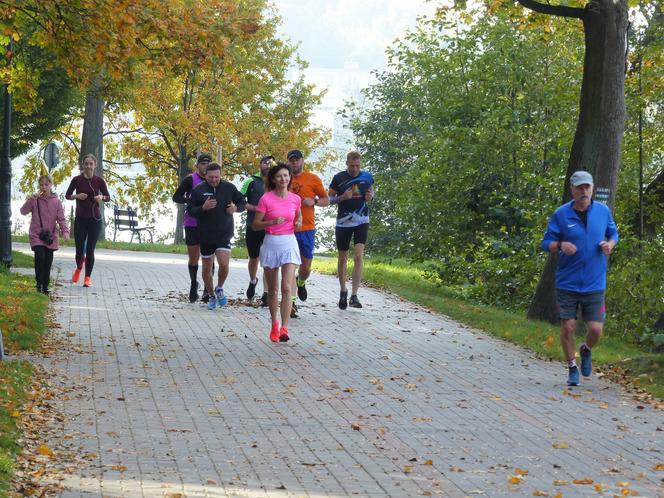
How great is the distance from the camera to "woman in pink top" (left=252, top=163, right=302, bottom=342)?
13.5 metres

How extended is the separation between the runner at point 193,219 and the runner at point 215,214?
40cm

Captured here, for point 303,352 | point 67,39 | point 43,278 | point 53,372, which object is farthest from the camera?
point 43,278

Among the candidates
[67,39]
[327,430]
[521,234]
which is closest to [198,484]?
[327,430]

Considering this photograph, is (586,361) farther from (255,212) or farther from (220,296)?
(220,296)

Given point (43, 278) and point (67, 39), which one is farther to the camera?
point (43, 278)

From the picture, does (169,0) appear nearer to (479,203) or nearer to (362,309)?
(362,309)

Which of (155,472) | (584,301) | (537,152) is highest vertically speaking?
(537,152)

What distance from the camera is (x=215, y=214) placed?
16594mm

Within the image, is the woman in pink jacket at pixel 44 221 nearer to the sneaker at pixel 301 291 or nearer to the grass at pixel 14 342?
the grass at pixel 14 342

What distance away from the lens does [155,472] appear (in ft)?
23.7

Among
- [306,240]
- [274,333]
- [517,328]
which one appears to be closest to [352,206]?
[306,240]

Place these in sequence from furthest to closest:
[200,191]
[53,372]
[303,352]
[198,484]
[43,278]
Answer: [43,278]
[200,191]
[303,352]
[53,372]
[198,484]

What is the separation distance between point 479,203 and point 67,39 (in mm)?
10161

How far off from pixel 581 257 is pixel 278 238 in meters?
3.49
